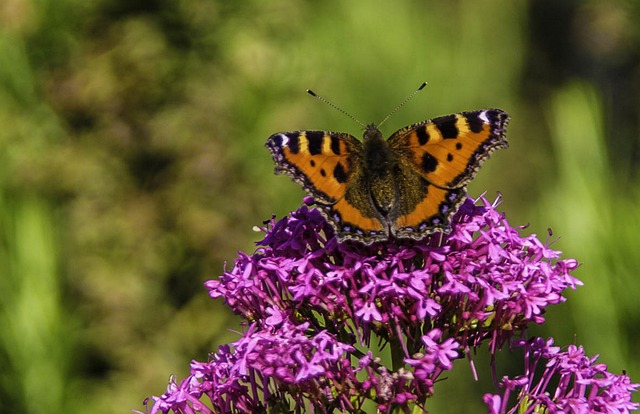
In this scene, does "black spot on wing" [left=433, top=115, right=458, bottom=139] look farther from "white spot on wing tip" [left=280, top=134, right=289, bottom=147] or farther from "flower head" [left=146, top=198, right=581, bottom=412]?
"white spot on wing tip" [left=280, top=134, right=289, bottom=147]

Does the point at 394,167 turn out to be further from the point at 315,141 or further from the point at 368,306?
the point at 368,306

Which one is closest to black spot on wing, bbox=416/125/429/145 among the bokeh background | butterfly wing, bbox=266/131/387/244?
butterfly wing, bbox=266/131/387/244

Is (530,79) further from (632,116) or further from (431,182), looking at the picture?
(431,182)

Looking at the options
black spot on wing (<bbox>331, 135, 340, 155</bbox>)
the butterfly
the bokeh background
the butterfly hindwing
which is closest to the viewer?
the butterfly

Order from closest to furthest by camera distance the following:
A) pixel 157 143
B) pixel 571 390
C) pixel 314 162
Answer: pixel 571 390
pixel 314 162
pixel 157 143

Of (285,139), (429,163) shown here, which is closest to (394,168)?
(429,163)

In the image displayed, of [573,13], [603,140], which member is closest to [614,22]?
[603,140]

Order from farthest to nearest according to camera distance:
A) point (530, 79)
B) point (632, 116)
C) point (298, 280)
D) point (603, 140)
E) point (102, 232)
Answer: point (530, 79)
point (632, 116)
point (102, 232)
point (603, 140)
point (298, 280)
